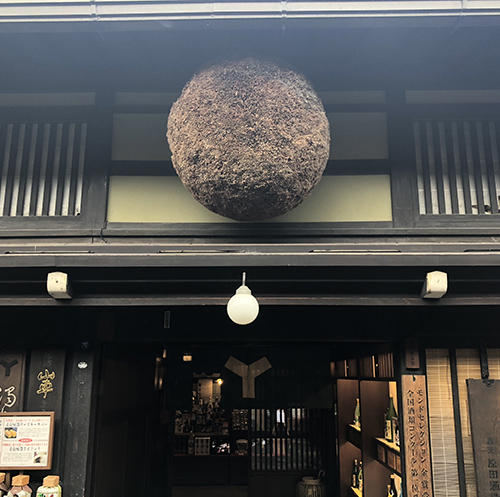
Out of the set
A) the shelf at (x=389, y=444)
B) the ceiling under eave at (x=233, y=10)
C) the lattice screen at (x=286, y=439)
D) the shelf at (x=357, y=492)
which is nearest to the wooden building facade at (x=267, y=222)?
the ceiling under eave at (x=233, y=10)

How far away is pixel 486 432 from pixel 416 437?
29.4 inches

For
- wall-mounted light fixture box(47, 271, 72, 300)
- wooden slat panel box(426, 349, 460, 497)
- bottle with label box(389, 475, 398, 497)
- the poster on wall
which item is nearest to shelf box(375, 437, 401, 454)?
bottle with label box(389, 475, 398, 497)

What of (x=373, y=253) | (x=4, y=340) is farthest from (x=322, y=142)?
(x=4, y=340)

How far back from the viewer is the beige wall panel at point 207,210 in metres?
5.27

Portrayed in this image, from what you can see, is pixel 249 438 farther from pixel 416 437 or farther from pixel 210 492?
pixel 416 437

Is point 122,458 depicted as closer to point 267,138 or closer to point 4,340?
point 4,340

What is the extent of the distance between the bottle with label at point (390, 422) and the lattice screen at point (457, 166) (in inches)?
166

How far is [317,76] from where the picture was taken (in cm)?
545

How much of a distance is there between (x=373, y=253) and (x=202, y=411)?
9.97m

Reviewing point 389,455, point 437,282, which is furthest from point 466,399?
point 389,455

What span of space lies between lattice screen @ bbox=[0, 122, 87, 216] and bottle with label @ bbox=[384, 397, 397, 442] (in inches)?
239

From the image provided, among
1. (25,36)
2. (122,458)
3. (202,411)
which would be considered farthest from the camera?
(202,411)

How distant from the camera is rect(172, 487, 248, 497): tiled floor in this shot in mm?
12008

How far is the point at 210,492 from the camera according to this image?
12.1 metres
